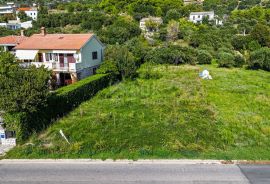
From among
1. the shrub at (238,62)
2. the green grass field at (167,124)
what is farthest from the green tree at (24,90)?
the shrub at (238,62)

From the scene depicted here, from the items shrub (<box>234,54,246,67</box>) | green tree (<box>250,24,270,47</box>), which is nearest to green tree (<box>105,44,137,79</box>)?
shrub (<box>234,54,246,67</box>)

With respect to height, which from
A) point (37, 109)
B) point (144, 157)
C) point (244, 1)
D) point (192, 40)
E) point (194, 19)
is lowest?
point (144, 157)

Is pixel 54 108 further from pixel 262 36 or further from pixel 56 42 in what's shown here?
pixel 262 36

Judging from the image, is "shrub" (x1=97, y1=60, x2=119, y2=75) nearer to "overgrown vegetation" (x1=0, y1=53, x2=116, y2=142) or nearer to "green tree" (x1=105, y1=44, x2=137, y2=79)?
"green tree" (x1=105, y1=44, x2=137, y2=79)

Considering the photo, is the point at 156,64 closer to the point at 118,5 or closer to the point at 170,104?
the point at 170,104

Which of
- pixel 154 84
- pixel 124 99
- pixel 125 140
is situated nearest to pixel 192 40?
pixel 154 84

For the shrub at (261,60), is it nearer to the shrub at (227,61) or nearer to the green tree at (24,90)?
the shrub at (227,61)
